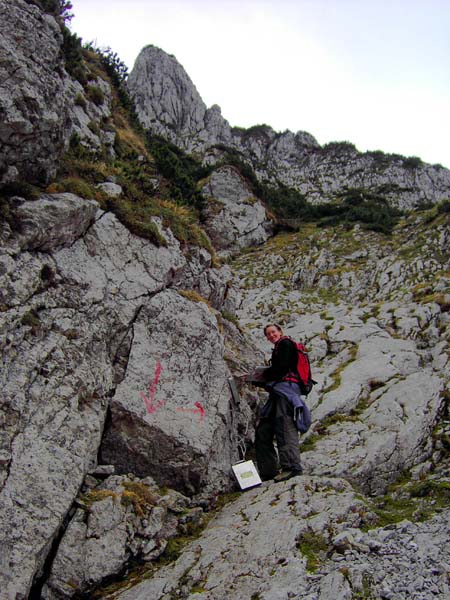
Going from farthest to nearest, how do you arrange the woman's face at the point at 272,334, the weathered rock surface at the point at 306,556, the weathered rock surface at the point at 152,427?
the woman's face at the point at 272,334 < the weathered rock surface at the point at 152,427 < the weathered rock surface at the point at 306,556

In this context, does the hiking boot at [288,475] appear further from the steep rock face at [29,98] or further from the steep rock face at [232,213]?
the steep rock face at [232,213]

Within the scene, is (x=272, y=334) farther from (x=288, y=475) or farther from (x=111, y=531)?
(x=111, y=531)

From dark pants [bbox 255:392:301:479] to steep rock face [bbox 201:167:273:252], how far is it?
102 ft

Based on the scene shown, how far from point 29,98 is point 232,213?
34839 millimetres

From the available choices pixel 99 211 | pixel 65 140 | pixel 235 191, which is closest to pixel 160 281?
pixel 99 211

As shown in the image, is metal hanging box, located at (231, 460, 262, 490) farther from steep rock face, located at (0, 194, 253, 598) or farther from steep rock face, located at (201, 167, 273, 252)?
steep rock face, located at (201, 167, 273, 252)

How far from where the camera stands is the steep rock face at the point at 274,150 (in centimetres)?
6981

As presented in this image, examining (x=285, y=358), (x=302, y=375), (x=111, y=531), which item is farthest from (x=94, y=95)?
(x=111, y=531)

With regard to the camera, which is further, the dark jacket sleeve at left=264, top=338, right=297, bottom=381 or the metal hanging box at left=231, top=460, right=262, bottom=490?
the dark jacket sleeve at left=264, top=338, right=297, bottom=381

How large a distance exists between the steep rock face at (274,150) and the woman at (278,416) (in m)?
53.6

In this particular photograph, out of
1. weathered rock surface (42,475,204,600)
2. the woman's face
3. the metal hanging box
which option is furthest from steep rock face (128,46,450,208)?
weathered rock surface (42,475,204,600)

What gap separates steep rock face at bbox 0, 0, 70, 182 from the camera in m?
8.27

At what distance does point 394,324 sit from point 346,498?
43.1 ft

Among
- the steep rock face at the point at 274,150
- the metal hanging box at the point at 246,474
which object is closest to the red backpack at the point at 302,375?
the metal hanging box at the point at 246,474
